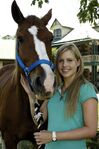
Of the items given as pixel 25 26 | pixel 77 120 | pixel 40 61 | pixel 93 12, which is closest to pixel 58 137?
pixel 77 120

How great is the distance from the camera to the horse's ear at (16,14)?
3.88 m

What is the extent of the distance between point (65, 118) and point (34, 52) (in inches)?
39.7

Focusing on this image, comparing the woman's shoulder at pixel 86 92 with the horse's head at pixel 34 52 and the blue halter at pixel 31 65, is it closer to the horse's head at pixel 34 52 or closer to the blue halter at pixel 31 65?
the horse's head at pixel 34 52

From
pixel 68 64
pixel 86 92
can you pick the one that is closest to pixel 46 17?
pixel 68 64

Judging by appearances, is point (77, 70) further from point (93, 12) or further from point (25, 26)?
point (93, 12)

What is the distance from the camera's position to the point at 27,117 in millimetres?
4234

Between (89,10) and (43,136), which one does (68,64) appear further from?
(89,10)

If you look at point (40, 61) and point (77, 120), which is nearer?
point (77, 120)

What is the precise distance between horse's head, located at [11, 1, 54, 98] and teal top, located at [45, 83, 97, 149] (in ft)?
1.04

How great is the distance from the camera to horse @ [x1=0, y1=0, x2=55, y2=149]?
3.22 m

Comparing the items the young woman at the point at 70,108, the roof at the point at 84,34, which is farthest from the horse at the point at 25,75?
the roof at the point at 84,34

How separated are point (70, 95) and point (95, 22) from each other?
4.49m

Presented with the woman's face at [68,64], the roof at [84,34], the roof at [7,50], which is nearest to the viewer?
the woman's face at [68,64]

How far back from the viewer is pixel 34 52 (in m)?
3.40
